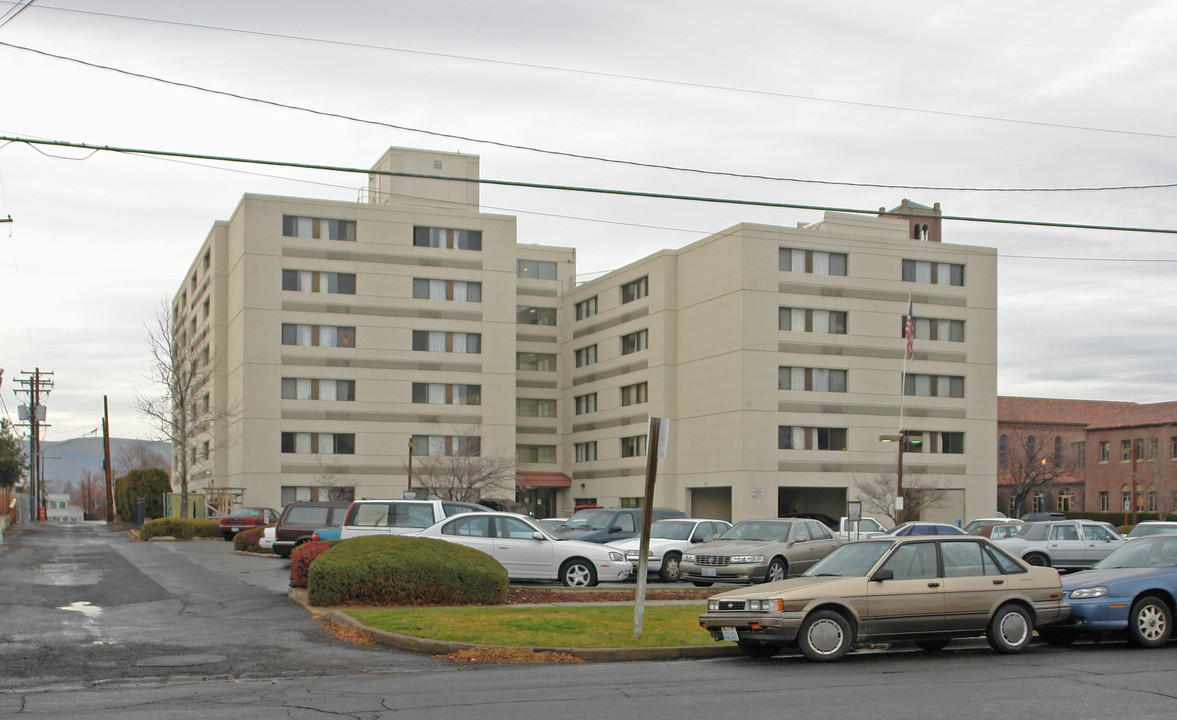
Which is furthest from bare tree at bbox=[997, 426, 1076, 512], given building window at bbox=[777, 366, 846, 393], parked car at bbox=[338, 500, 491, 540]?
parked car at bbox=[338, 500, 491, 540]

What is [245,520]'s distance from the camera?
4609 centimetres

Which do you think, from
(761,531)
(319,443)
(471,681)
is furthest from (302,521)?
(319,443)

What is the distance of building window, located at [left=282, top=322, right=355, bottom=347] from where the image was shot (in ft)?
222

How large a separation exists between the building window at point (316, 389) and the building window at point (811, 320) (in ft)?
85.0

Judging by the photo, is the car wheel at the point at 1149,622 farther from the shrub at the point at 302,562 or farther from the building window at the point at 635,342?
the building window at the point at 635,342

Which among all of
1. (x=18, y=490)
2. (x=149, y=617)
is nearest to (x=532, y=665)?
(x=149, y=617)

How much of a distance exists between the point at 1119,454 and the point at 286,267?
210 ft

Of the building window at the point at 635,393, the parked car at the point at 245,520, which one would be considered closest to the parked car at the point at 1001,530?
the parked car at the point at 245,520

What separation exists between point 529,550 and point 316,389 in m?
48.2

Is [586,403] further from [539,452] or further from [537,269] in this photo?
[537,269]

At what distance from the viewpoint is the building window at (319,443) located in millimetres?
67250

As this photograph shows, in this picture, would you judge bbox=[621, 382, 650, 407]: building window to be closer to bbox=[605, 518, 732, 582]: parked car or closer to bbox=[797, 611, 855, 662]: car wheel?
bbox=[605, 518, 732, 582]: parked car

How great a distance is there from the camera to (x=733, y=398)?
207 feet

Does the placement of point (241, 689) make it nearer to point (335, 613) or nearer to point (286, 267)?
point (335, 613)
